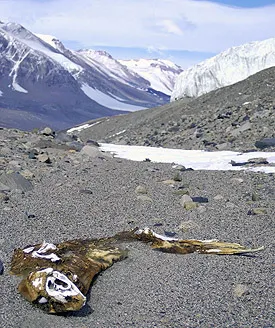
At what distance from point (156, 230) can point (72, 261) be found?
223cm

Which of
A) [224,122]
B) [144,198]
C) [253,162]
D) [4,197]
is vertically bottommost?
[4,197]

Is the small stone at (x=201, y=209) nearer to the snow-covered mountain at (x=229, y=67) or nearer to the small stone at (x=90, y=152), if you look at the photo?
the small stone at (x=90, y=152)

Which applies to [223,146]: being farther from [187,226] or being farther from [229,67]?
[229,67]

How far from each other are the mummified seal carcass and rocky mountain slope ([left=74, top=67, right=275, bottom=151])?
10.9m

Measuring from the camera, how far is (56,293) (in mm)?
4781

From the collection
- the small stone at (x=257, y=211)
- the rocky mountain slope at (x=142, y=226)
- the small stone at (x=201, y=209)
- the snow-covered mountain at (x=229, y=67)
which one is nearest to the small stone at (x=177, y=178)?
the rocky mountain slope at (x=142, y=226)

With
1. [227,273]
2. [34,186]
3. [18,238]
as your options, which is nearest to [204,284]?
[227,273]

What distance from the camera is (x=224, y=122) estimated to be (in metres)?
23.3

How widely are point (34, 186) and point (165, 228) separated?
3725 mm

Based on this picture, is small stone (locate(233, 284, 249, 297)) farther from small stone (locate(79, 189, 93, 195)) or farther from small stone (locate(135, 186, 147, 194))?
small stone (locate(79, 189, 93, 195))

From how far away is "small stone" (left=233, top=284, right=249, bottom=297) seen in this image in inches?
205

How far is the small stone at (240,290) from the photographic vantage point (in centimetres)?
521

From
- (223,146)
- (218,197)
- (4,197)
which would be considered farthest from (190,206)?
(223,146)

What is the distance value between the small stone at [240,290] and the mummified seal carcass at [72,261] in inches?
45.3
